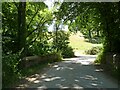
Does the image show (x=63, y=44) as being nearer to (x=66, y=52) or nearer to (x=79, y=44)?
(x=66, y=52)

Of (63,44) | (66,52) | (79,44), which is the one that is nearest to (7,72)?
(66,52)

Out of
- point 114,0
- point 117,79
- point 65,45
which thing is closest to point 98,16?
point 114,0

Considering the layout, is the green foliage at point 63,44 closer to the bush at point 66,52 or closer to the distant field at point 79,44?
the bush at point 66,52

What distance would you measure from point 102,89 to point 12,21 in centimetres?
1494

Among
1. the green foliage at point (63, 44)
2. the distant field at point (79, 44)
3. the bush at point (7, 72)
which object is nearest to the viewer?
the bush at point (7, 72)

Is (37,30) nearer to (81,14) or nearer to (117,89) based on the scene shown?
(81,14)

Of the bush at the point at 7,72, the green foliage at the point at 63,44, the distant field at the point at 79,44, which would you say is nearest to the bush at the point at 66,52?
the green foliage at the point at 63,44

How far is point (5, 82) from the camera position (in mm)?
11578

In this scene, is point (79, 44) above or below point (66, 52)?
above

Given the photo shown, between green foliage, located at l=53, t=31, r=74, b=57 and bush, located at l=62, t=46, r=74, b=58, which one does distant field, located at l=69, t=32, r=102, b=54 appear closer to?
bush, located at l=62, t=46, r=74, b=58

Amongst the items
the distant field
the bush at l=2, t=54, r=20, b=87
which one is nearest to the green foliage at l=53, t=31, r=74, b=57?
the distant field

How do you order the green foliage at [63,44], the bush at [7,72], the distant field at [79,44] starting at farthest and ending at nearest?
the distant field at [79,44], the green foliage at [63,44], the bush at [7,72]

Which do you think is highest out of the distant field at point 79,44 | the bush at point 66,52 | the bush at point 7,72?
the distant field at point 79,44

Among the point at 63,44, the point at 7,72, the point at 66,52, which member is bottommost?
the point at 7,72
